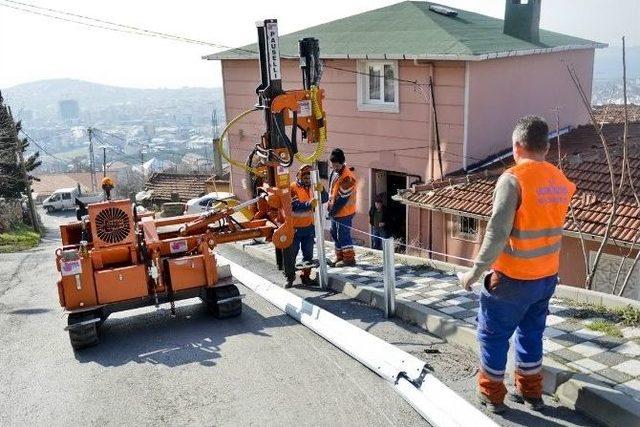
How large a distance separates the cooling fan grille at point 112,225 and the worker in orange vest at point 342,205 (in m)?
3.13

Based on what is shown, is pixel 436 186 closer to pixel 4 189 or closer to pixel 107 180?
pixel 107 180

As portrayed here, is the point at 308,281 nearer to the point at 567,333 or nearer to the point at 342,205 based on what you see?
the point at 342,205

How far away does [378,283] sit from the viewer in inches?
293

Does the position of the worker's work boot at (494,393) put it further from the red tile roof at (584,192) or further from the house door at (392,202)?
the house door at (392,202)

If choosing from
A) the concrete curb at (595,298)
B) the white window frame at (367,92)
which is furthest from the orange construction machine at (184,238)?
the white window frame at (367,92)

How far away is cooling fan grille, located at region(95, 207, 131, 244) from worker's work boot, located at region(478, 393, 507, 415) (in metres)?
4.23

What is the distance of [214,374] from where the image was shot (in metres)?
5.23

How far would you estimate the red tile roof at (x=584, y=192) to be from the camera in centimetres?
949

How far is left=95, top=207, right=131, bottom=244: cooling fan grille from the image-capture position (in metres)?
6.36

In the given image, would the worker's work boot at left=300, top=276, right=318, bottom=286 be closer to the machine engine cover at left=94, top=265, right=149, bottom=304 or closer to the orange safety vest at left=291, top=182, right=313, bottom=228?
the orange safety vest at left=291, top=182, right=313, bottom=228

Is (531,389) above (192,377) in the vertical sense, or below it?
above

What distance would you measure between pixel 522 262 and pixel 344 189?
15.7 feet

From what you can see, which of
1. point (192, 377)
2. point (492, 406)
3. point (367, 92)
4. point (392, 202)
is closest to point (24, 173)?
point (367, 92)

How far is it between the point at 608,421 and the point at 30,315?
732 cm
